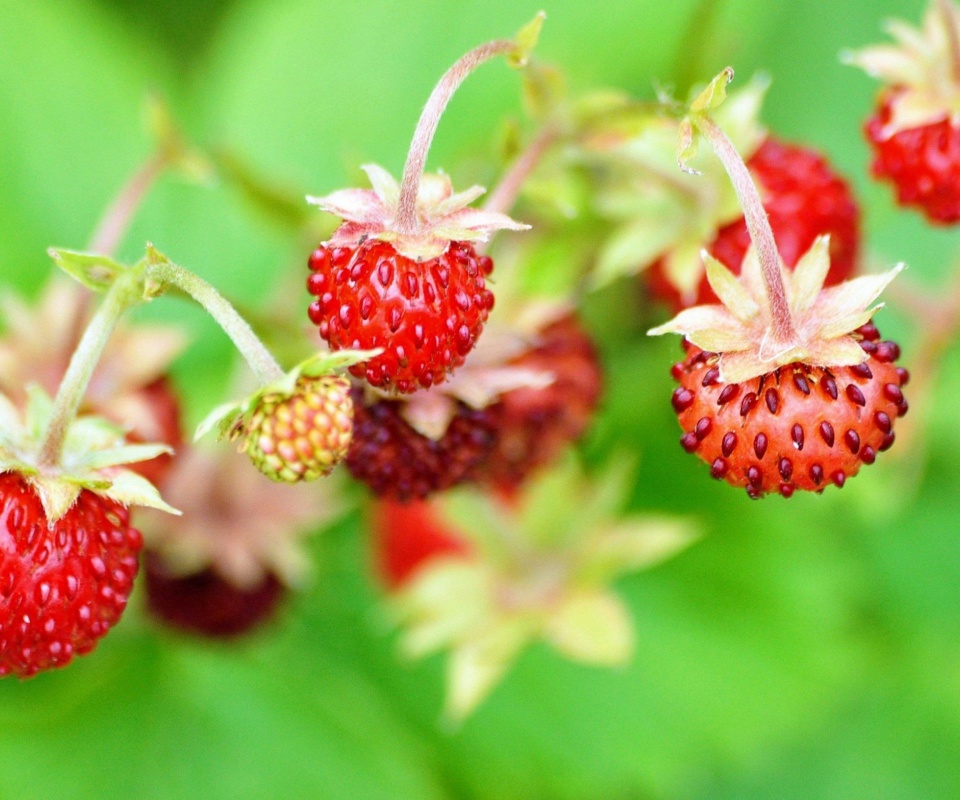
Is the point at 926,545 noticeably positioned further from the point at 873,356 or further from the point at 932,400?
the point at 873,356

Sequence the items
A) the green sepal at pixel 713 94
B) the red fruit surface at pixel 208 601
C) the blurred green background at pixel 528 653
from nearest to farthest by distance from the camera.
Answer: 1. the green sepal at pixel 713 94
2. the red fruit surface at pixel 208 601
3. the blurred green background at pixel 528 653

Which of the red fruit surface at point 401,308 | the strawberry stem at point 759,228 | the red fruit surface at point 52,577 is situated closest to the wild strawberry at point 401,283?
the red fruit surface at point 401,308

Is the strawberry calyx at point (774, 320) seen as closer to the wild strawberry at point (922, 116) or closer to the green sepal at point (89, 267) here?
the wild strawberry at point (922, 116)

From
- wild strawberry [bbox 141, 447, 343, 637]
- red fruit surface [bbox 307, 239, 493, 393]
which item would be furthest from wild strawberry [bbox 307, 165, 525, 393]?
wild strawberry [bbox 141, 447, 343, 637]

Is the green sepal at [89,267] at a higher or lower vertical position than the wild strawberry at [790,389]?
higher

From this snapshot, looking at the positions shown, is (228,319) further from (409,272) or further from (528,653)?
(528,653)

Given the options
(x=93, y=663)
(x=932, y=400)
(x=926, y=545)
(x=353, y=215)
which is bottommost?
(x=926, y=545)

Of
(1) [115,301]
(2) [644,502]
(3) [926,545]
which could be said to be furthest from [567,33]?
(1) [115,301]
